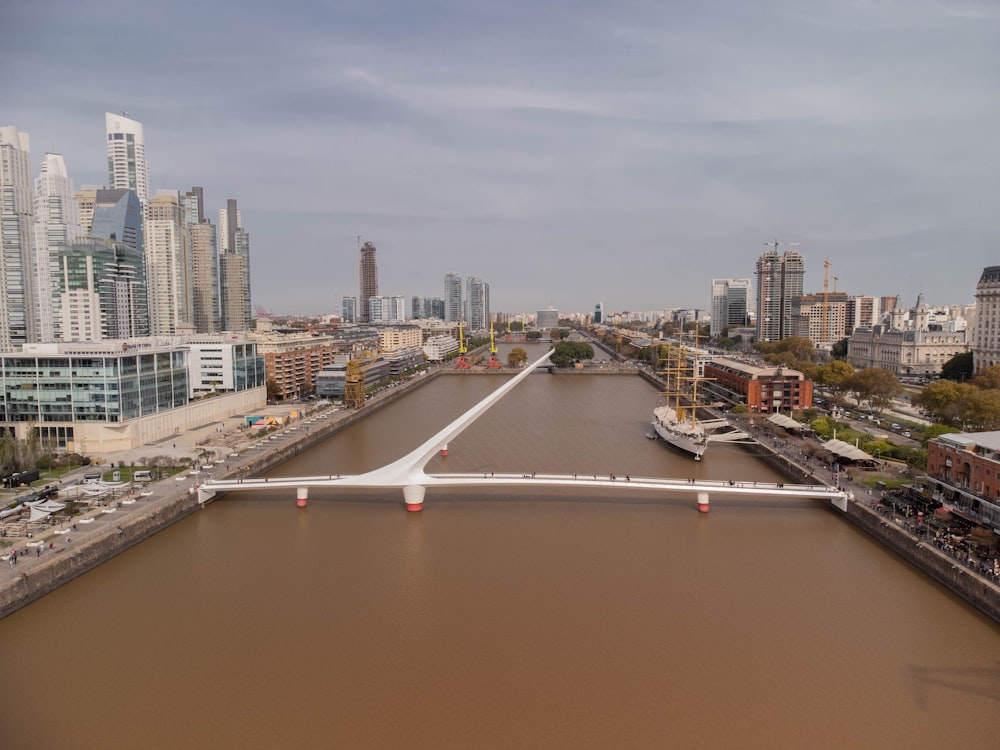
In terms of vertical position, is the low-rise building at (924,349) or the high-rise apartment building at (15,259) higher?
the high-rise apartment building at (15,259)

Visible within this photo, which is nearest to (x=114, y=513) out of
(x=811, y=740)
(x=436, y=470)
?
(x=436, y=470)

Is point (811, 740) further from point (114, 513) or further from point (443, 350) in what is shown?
point (443, 350)

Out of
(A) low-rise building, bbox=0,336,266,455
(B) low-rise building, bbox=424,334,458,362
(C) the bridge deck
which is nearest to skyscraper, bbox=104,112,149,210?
(B) low-rise building, bbox=424,334,458,362

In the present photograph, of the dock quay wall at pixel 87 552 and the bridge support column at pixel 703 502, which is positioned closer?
the dock quay wall at pixel 87 552

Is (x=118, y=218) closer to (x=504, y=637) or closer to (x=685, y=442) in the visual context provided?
(x=685, y=442)

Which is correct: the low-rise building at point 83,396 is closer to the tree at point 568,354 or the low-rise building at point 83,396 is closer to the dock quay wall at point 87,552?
the dock quay wall at point 87,552

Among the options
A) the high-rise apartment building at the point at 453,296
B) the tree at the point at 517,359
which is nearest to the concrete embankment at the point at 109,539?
the tree at the point at 517,359

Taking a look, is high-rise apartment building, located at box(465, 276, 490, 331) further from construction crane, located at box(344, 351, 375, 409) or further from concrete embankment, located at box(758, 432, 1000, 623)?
concrete embankment, located at box(758, 432, 1000, 623)
